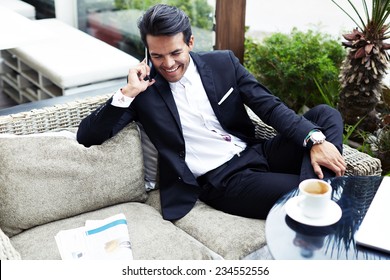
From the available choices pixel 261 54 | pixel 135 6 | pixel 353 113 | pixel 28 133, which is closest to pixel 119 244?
pixel 28 133

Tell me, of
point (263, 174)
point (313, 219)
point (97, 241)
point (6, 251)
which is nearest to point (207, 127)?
point (263, 174)

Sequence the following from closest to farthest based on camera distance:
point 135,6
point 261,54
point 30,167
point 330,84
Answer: point 30,167
point 330,84
point 261,54
point 135,6

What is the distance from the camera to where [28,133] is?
2266 mm

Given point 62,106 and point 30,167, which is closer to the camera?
point 30,167

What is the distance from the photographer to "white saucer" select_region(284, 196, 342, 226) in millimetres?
1544

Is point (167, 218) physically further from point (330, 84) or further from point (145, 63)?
point (330, 84)

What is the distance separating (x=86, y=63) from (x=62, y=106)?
1121mm

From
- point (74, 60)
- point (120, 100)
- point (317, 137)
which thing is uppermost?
point (120, 100)

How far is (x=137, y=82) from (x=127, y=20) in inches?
85.5

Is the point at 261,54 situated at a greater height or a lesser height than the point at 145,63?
lesser

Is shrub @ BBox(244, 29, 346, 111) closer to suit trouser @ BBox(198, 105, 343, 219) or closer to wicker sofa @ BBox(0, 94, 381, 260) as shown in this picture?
suit trouser @ BBox(198, 105, 343, 219)

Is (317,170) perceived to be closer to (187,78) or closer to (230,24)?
(187,78)

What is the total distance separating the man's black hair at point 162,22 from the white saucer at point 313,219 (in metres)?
0.82

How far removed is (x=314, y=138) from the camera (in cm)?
206
